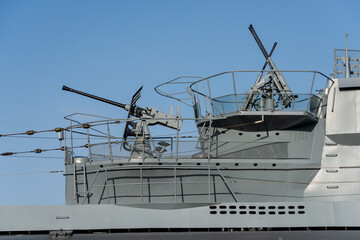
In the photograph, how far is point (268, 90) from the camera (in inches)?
874

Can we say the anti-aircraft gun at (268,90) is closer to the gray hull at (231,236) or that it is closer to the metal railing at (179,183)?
the metal railing at (179,183)

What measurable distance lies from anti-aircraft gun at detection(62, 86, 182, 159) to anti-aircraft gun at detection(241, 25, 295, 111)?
102 inches

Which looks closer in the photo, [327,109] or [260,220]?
[260,220]

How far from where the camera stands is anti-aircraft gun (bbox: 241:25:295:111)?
2110cm

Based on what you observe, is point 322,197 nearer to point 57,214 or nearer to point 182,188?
point 182,188

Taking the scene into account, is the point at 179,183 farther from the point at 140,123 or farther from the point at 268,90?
the point at 268,90

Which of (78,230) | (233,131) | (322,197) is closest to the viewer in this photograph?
(78,230)

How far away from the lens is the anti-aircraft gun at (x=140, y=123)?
20.6 meters

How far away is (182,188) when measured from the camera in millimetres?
20328

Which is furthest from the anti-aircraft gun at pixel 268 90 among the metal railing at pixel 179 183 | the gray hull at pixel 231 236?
the gray hull at pixel 231 236

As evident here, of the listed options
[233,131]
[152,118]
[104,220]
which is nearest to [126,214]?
[104,220]

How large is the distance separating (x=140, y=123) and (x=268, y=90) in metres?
4.59

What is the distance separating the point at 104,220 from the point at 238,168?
181 inches

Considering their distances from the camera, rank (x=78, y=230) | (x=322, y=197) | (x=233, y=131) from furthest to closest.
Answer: (x=233, y=131)
(x=322, y=197)
(x=78, y=230)
